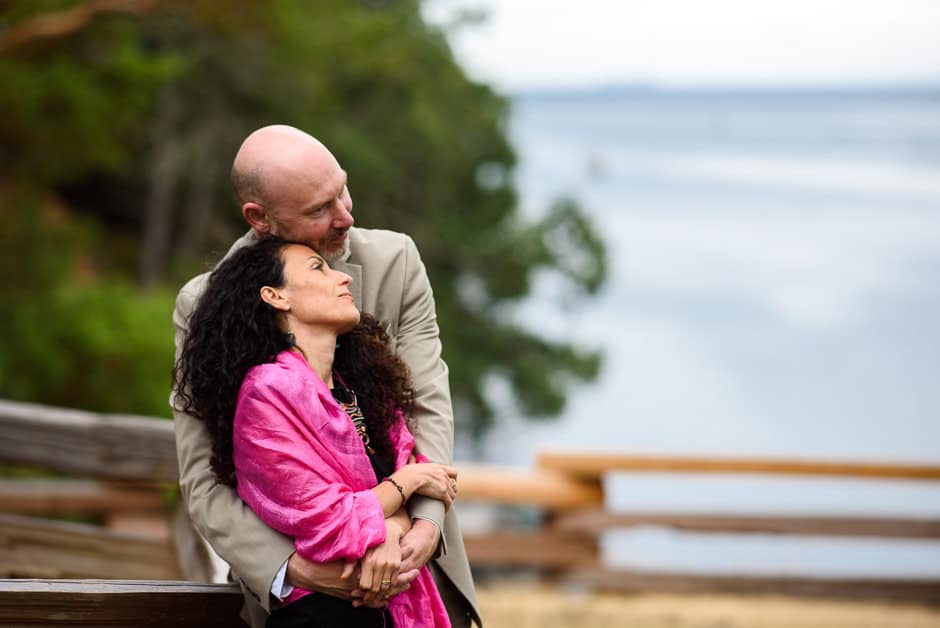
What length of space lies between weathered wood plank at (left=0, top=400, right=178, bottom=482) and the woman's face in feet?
4.24

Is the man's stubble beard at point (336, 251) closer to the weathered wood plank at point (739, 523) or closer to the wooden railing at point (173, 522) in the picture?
the wooden railing at point (173, 522)

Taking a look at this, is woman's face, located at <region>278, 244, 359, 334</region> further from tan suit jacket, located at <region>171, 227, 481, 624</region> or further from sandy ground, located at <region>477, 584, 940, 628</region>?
sandy ground, located at <region>477, 584, 940, 628</region>

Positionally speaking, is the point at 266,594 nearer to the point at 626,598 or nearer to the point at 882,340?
the point at 626,598

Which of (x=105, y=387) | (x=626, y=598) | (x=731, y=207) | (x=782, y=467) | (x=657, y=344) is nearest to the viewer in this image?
(x=782, y=467)

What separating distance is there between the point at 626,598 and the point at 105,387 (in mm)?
5122

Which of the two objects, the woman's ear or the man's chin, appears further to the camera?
Result: the man's chin

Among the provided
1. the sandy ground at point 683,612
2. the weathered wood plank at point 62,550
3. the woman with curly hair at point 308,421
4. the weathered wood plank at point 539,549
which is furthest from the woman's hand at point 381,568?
the weathered wood plank at point 539,549

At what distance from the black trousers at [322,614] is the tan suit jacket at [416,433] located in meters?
0.04

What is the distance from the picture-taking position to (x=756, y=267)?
37031 mm

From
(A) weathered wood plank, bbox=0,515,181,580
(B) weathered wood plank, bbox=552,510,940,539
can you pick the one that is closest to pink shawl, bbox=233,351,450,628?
(A) weathered wood plank, bbox=0,515,181,580

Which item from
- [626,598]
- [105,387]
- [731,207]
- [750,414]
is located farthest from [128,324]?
[731,207]

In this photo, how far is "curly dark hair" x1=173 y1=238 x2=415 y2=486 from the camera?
1.83 m

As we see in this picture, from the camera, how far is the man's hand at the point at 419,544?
187 cm

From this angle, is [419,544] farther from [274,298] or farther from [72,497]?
[72,497]
